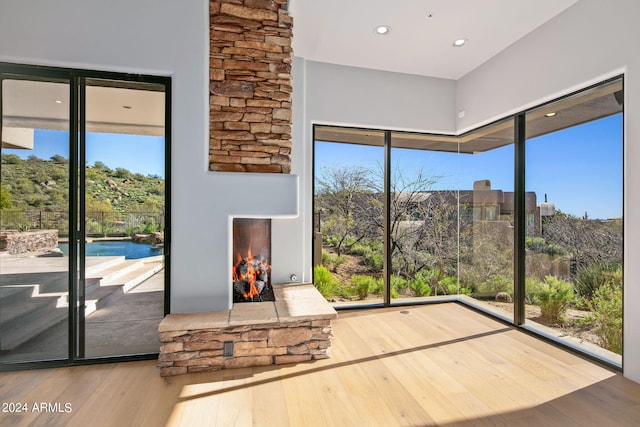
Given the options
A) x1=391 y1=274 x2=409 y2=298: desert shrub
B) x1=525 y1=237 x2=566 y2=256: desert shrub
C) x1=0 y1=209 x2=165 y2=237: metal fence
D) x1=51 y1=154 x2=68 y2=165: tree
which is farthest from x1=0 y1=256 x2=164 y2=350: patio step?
x1=525 y1=237 x2=566 y2=256: desert shrub

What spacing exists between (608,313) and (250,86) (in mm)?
3722

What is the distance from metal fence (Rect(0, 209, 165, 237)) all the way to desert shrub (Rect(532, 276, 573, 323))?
12.6 ft

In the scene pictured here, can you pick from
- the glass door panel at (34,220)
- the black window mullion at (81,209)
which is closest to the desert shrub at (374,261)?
the black window mullion at (81,209)

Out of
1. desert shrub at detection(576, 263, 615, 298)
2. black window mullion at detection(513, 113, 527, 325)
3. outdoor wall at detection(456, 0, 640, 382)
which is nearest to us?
outdoor wall at detection(456, 0, 640, 382)

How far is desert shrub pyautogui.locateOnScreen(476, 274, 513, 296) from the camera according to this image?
12.7ft

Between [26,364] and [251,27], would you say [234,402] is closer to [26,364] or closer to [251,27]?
[26,364]

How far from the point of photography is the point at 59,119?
2.61 m

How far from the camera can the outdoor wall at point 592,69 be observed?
8.01 ft

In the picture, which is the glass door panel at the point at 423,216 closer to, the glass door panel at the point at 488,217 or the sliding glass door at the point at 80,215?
the glass door panel at the point at 488,217

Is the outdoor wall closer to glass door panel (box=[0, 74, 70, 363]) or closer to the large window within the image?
the large window

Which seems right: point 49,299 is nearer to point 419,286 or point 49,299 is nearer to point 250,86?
point 250,86

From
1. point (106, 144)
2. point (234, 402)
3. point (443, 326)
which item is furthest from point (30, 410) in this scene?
point (443, 326)

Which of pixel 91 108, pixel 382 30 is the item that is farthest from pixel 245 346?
pixel 382 30

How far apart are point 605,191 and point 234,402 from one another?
11.4 feet
